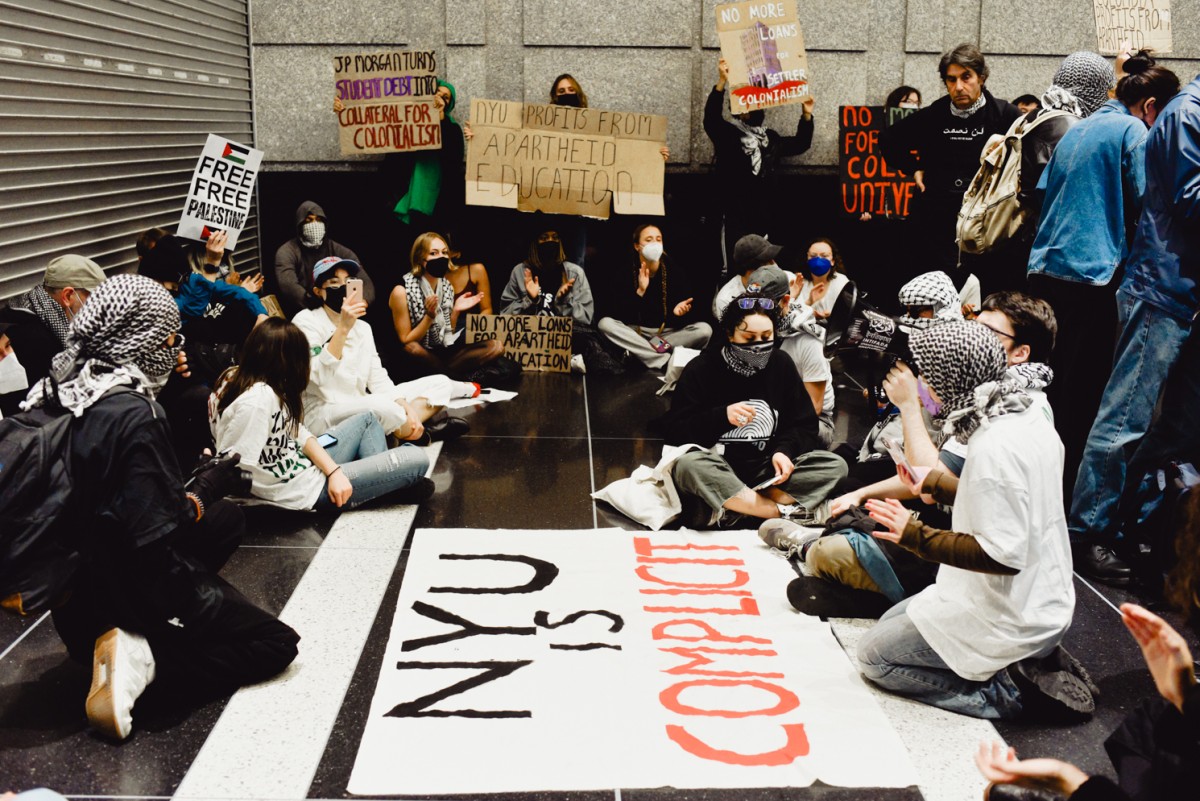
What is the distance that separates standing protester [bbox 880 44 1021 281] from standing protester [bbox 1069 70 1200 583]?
7.58 ft

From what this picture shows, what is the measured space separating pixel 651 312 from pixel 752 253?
176 cm

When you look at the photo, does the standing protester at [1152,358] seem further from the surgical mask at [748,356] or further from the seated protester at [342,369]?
the seated protester at [342,369]

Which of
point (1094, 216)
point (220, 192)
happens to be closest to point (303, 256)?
point (220, 192)

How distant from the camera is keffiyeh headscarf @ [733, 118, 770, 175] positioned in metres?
10.1

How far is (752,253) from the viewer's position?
26.4 ft

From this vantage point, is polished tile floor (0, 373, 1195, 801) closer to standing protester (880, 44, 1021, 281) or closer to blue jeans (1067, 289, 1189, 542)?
blue jeans (1067, 289, 1189, 542)

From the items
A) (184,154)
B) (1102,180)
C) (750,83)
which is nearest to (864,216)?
(750,83)

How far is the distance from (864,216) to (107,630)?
7951 millimetres

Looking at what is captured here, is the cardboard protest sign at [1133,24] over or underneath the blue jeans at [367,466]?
over

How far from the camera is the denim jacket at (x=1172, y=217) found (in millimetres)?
4910

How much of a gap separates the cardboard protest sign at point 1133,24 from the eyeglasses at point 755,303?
3.55 metres

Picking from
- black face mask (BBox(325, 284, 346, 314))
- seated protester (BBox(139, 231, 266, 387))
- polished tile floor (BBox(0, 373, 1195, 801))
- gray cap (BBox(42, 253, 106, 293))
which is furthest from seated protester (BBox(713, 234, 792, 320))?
gray cap (BBox(42, 253, 106, 293))

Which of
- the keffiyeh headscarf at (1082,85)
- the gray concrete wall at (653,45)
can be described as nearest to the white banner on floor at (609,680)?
the keffiyeh headscarf at (1082,85)

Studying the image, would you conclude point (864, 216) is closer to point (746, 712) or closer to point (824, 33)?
point (824, 33)
